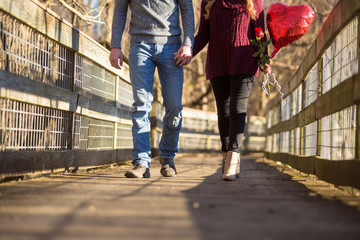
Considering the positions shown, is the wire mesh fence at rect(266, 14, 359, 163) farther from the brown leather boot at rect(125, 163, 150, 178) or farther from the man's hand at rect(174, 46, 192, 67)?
the brown leather boot at rect(125, 163, 150, 178)

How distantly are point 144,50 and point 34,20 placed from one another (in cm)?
92

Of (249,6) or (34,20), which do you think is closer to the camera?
(34,20)

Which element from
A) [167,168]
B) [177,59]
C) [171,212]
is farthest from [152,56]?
[171,212]

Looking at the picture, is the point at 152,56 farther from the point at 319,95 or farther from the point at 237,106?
the point at 319,95

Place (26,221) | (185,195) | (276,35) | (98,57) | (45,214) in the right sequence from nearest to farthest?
(26,221), (45,214), (185,195), (276,35), (98,57)

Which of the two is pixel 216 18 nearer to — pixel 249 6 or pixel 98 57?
pixel 249 6

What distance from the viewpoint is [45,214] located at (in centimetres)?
192

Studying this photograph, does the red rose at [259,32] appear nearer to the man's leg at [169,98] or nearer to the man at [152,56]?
the man at [152,56]

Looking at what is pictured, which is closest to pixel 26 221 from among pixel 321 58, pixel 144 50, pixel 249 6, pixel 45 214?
pixel 45 214

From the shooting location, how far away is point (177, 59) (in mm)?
3916

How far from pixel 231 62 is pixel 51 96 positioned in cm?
137

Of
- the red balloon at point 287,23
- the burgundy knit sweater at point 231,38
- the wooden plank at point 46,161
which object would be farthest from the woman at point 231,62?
the wooden plank at point 46,161

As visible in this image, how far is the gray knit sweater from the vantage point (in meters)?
3.90

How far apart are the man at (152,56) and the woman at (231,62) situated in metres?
0.21
